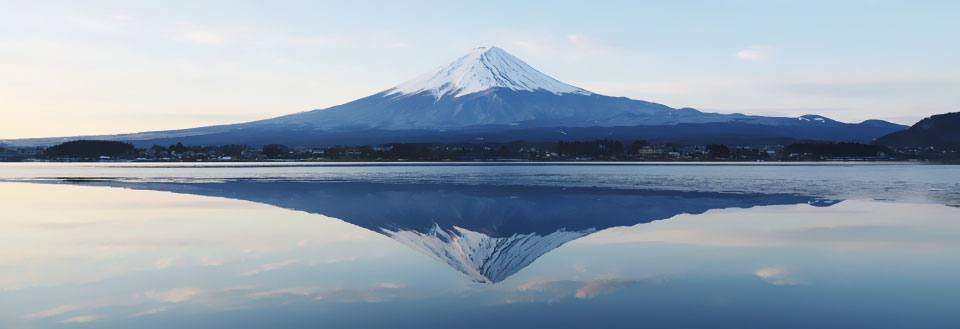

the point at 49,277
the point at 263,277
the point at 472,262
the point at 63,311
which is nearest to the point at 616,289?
the point at 472,262

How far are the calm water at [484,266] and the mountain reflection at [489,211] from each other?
110 mm

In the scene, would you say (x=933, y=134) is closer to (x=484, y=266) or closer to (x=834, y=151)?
(x=834, y=151)

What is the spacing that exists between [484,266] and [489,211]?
1082 centimetres

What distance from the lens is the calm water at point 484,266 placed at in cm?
926

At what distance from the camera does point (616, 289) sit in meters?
10.7

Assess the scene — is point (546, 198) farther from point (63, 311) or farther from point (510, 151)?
point (510, 151)

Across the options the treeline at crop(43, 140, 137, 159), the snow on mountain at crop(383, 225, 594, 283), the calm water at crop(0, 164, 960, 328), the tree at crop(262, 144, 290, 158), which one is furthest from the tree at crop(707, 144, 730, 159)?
the snow on mountain at crop(383, 225, 594, 283)

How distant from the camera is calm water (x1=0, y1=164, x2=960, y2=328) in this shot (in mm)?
9258

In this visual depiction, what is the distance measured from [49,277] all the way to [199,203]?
48.5ft

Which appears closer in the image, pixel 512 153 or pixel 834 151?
pixel 834 151

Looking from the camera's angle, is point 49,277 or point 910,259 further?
point 910,259

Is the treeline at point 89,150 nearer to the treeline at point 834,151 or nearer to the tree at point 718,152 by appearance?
the tree at point 718,152

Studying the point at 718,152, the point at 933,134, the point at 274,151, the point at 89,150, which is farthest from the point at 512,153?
the point at 933,134

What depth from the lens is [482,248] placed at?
15.4 metres
